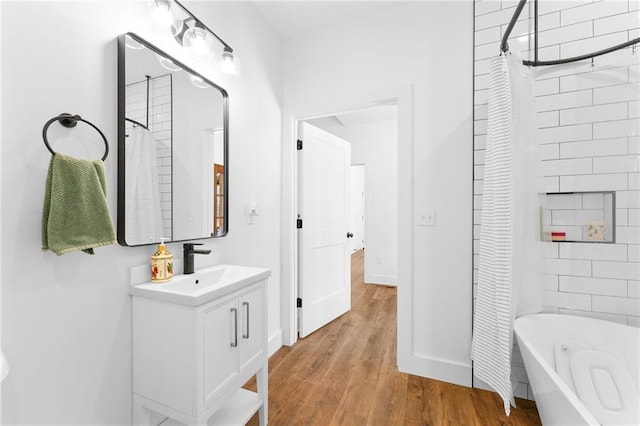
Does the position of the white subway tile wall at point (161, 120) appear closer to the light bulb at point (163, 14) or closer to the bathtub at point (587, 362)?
the light bulb at point (163, 14)

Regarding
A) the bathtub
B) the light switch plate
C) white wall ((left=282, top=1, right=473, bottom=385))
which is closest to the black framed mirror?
white wall ((left=282, top=1, right=473, bottom=385))

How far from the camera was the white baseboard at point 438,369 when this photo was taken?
1.93 metres

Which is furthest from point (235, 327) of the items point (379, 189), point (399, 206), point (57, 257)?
point (379, 189)

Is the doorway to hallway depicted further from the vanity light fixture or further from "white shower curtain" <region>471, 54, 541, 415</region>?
"white shower curtain" <region>471, 54, 541, 415</region>

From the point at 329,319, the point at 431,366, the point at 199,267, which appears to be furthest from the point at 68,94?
the point at 329,319

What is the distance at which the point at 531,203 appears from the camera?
145 centimetres

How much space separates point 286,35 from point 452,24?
4.37 ft

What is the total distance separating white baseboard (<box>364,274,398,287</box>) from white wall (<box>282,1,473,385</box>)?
2441 mm

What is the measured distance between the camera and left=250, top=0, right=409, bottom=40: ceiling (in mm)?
2132

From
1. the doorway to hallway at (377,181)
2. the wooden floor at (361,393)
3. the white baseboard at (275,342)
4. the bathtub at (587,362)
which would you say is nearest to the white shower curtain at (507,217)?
the bathtub at (587,362)

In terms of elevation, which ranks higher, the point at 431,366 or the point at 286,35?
the point at 286,35

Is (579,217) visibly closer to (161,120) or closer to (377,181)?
(161,120)

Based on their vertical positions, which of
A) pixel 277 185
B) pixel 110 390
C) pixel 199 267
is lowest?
pixel 110 390

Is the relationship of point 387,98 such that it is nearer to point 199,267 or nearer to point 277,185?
point 277,185
